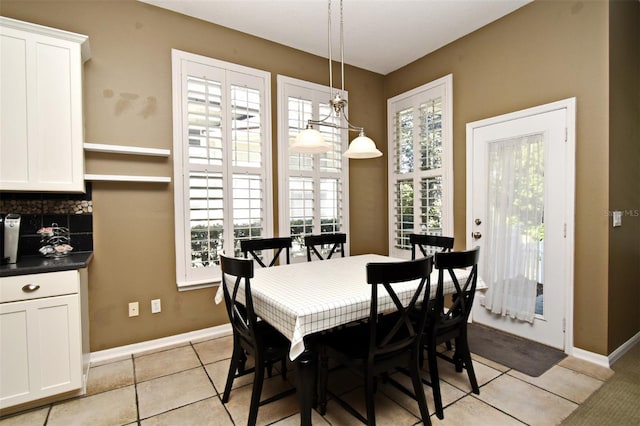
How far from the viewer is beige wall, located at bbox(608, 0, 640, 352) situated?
2.49 metres

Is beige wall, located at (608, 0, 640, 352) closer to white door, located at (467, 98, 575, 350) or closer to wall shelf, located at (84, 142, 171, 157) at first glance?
white door, located at (467, 98, 575, 350)

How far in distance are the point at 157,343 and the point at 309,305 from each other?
197 centimetres

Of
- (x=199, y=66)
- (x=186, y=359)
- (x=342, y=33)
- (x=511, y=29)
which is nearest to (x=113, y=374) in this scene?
(x=186, y=359)

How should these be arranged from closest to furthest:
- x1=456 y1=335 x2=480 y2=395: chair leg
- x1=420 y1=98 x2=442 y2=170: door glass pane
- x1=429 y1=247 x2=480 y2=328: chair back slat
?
x1=429 y1=247 x2=480 y2=328: chair back slat, x1=456 y1=335 x2=480 y2=395: chair leg, x1=420 y1=98 x2=442 y2=170: door glass pane

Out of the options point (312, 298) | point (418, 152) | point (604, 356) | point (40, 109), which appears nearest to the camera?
point (312, 298)

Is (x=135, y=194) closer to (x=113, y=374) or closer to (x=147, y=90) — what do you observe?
(x=147, y=90)

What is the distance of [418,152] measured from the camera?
12.5 feet

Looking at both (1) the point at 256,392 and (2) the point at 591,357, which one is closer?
(1) the point at 256,392

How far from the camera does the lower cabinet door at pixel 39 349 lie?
6.17 ft

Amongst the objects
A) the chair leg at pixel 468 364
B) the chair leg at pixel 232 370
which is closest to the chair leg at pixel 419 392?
the chair leg at pixel 468 364

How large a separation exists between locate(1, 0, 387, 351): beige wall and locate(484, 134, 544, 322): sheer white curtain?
2665mm

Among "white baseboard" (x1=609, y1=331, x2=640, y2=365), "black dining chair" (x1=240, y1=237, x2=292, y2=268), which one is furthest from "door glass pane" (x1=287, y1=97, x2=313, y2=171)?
"white baseboard" (x1=609, y1=331, x2=640, y2=365)

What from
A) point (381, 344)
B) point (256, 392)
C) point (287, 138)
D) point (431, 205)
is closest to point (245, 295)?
point (256, 392)

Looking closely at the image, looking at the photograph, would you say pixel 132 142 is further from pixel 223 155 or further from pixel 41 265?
pixel 41 265
